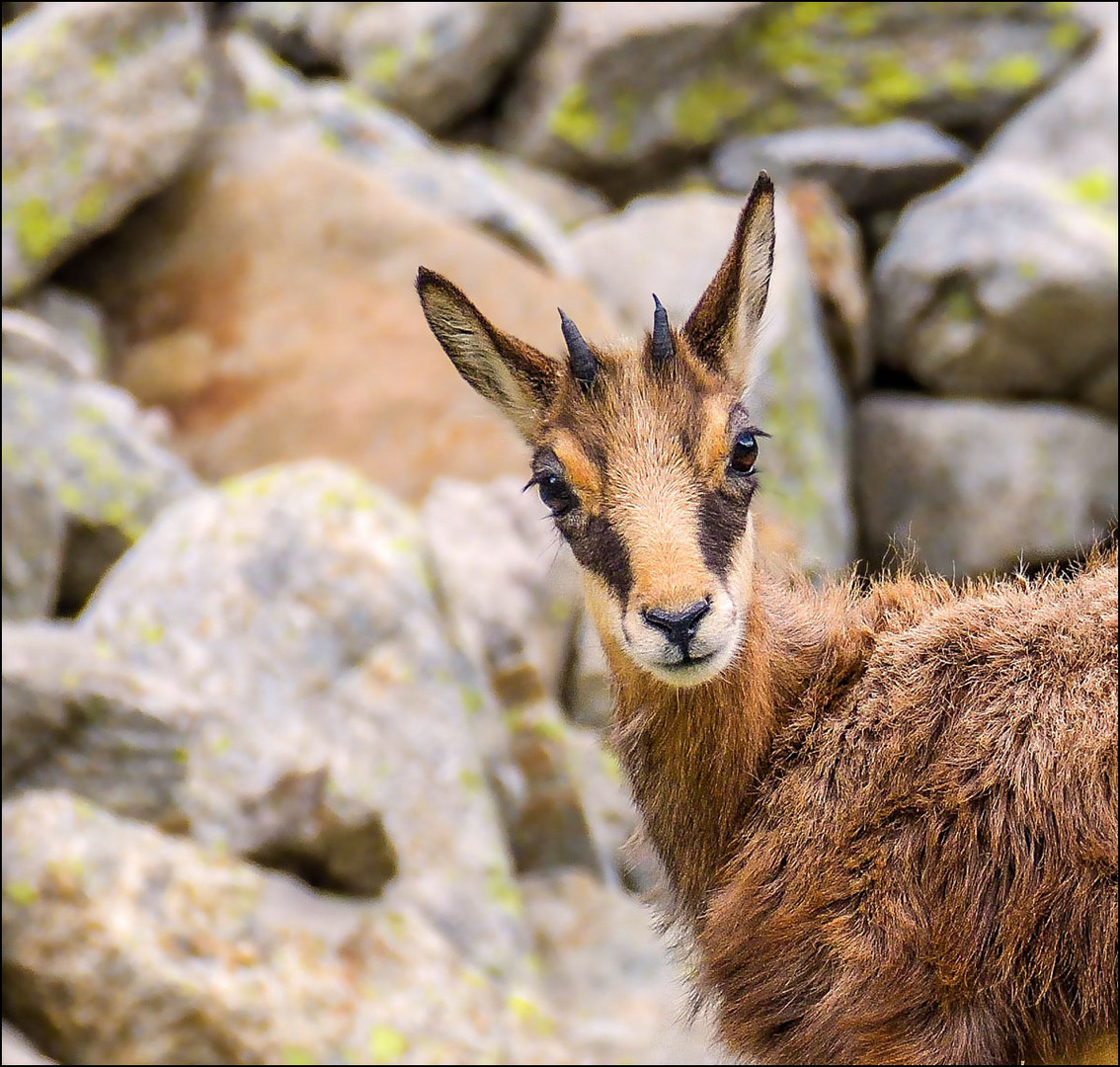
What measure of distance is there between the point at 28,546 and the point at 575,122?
9.48 meters

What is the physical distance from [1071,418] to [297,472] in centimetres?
803

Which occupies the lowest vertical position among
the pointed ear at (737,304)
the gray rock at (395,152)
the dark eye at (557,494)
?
the gray rock at (395,152)

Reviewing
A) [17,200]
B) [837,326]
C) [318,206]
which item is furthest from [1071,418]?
[17,200]

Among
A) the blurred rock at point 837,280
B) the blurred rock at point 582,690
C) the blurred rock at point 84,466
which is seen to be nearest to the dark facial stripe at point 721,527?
the blurred rock at point 582,690

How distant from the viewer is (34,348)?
10750 millimetres

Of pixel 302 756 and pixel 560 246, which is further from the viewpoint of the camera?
pixel 560 246

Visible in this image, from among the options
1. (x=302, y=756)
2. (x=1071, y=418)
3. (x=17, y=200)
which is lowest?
(x=1071, y=418)

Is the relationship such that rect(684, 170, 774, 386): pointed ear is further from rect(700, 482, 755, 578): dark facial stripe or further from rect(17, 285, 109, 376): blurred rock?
rect(17, 285, 109, 376): blurred rock

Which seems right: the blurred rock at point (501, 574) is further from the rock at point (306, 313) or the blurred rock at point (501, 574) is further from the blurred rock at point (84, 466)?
the blurred rock at point (84, 466)

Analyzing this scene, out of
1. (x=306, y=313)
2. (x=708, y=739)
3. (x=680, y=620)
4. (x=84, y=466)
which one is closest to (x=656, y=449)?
(x=680, y=620)

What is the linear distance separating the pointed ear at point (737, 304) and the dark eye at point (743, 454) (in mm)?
533

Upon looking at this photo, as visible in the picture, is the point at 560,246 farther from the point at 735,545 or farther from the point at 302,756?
the point at 735,545

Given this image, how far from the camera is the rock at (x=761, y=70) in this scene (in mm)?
15641

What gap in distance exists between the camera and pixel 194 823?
7.88 m
